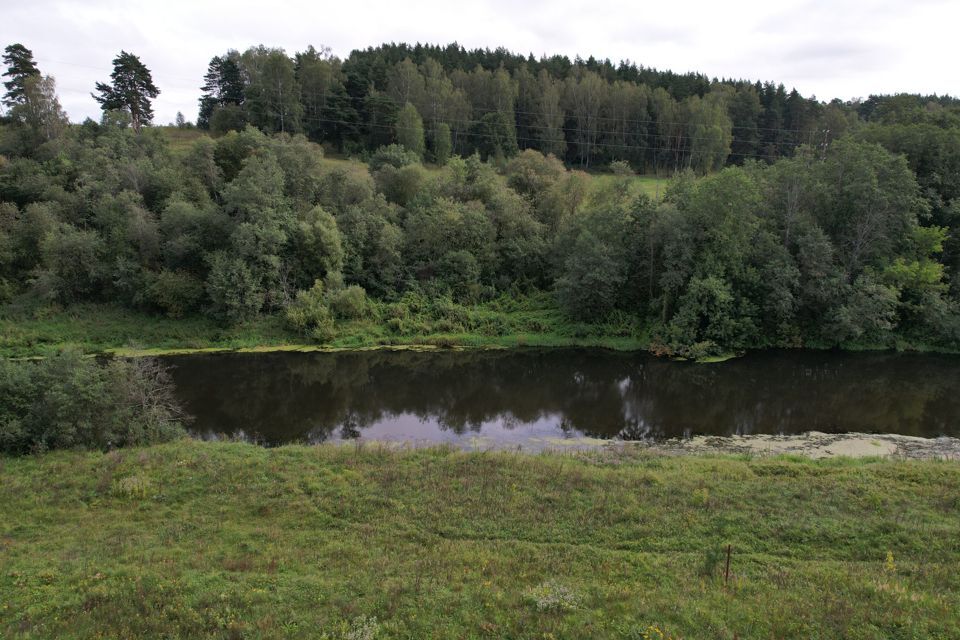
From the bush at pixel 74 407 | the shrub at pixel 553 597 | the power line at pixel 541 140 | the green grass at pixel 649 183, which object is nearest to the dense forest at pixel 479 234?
the green grass at pixel 649 183

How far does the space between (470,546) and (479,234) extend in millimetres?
29604

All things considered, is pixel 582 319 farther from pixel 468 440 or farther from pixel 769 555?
pixel 769 555

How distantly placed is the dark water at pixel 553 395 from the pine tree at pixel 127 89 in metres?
35.5

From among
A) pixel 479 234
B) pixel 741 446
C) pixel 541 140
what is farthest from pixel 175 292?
pixel 541 140

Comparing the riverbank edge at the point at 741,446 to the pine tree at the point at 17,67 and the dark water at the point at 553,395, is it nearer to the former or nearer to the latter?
the dark water at the point at 553,395

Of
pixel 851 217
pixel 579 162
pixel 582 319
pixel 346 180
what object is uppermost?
pixel 579 162

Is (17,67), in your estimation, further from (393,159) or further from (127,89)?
(393,159)

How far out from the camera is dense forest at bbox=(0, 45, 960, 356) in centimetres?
3169

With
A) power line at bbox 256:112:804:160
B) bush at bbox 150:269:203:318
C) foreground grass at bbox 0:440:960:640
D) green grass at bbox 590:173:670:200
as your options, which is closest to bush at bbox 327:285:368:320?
bush at bbox 150:269:203:318

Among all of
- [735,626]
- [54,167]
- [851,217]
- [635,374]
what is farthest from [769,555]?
[54,167]

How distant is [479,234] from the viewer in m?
39.5

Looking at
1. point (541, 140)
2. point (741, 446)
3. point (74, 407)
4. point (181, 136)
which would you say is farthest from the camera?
point (541, 140)

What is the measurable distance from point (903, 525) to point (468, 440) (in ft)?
43.8

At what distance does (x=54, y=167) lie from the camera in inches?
1553
